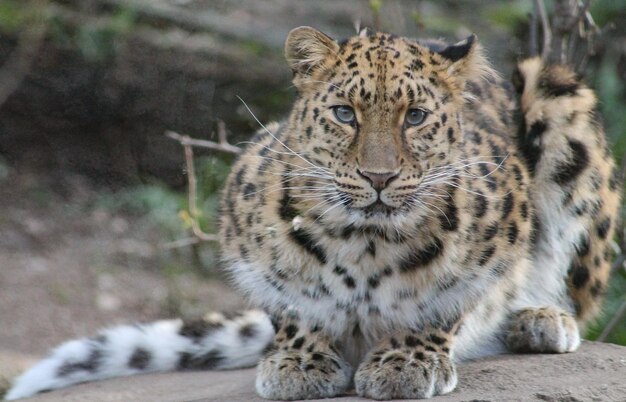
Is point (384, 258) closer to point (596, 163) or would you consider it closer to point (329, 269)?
point (329, 269)

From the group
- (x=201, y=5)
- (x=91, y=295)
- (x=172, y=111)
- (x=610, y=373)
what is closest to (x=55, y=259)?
(x=91, y=295)

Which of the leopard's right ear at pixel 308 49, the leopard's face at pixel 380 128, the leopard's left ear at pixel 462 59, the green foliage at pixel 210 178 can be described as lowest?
the leopard's face at pixel 380 128

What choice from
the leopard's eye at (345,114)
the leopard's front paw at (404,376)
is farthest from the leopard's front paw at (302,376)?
the leopard's eye at (345,114)

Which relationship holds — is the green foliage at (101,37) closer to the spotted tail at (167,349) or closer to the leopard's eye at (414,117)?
the spotted tail at (167,349)

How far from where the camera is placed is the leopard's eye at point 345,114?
4.58 m

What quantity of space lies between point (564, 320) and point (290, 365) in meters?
1.47

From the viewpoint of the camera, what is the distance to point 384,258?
4.75 metres

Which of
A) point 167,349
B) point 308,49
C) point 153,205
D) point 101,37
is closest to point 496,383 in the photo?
point 308,49

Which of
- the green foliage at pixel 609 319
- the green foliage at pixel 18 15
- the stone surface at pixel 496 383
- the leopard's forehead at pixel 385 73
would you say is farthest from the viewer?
the green foliage at pixel 18 15

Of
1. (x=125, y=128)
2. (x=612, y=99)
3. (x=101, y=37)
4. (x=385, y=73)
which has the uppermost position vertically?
(x=101, y=37)

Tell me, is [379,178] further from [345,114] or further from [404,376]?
[404,376]

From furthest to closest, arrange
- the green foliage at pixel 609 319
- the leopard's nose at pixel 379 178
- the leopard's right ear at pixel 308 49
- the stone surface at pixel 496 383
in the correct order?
1. the green foliage at pixel 609 319
2. the leopard's right ear at pixel 308 49
3. the stone surface at pixel 496 383
4. the leopard's nose at pixel 379 178

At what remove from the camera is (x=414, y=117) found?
4586 millimetres

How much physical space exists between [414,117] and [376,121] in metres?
0.18
